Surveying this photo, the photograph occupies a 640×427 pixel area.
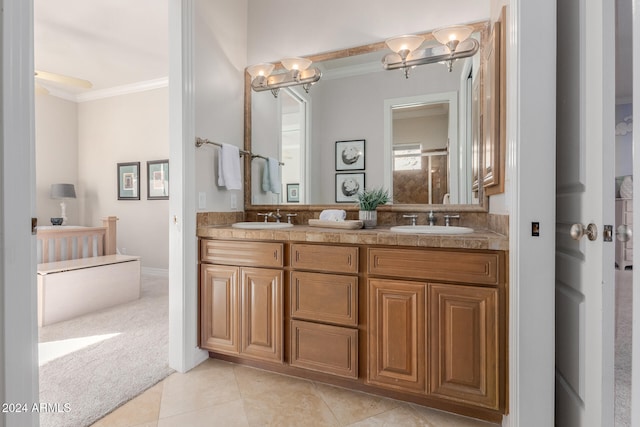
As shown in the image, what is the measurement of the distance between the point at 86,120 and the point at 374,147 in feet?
17.5

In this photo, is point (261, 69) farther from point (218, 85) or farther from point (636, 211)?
point (636, 211)

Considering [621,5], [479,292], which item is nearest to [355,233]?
[479,292]

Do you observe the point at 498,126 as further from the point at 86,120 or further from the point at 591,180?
the point at 86,120

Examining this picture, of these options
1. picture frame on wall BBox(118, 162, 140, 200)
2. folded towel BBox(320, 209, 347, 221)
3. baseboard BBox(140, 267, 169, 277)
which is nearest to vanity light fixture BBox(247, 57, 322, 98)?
folded towel BBox(320, 209, 347, 221)

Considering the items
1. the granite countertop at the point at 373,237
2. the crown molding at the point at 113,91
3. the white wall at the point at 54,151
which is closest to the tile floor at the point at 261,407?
the granite countertop at the point at 373,237

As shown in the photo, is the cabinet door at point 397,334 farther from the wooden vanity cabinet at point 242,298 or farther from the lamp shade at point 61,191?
the lamp shade at point 61,191

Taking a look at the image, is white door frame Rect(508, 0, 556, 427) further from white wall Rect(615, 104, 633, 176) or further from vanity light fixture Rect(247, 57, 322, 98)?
vanity light fixture Rect(247, 57, 322, 98)

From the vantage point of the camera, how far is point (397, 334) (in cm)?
161

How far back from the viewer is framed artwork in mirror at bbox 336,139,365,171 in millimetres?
2318

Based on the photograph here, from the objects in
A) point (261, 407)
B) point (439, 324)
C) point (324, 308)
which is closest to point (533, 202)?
point (439, 324)

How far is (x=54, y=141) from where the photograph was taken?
4.97 meters

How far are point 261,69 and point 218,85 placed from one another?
408 millimetres

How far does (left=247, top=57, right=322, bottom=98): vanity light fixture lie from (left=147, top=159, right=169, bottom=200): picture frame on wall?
2650mm

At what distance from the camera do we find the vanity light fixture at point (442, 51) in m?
1.97
